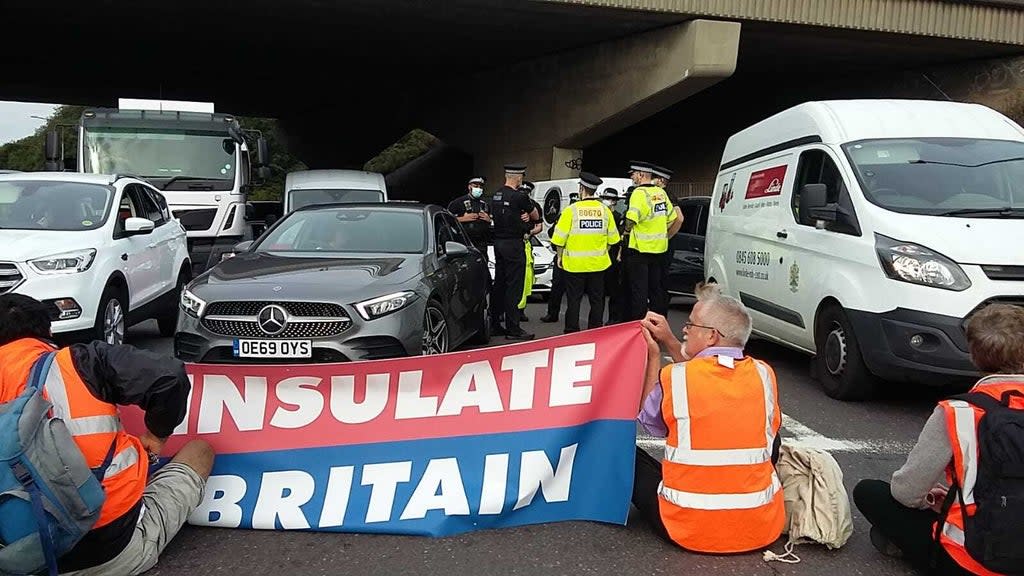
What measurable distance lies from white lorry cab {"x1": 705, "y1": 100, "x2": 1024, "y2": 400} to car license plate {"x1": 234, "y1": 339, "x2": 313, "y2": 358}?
3935mm

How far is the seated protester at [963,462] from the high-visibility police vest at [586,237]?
5708mm

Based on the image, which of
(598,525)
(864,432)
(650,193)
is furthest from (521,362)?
(650,193)

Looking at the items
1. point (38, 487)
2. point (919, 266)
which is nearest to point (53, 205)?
point (38, 487)

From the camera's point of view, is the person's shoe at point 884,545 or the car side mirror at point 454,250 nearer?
the person's shoe at point 884,545

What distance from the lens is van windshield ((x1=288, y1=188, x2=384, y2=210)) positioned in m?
14.6

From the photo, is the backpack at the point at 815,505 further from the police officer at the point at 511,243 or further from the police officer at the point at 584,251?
the police officer at the point at 511,243

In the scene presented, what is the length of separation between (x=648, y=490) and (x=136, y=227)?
6078 millimetres

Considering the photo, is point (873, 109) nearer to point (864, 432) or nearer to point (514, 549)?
point (864, 432)

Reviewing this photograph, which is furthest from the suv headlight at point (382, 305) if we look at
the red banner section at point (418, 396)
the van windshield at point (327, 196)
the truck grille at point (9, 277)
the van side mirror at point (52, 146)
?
the van side mirror at point (52, 146)

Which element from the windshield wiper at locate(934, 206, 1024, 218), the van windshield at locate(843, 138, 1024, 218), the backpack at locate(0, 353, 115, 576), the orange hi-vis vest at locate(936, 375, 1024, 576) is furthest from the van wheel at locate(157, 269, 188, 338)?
the orange hi-vis vest at locate(936, 375, 1024, 576)

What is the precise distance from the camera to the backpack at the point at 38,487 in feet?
9.07

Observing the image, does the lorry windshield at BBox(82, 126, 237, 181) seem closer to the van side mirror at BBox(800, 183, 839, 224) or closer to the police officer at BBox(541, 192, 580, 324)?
the police officer at BBox(541, 192, 580, 324)

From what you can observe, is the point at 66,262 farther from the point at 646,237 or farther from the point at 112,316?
the point at 646,237

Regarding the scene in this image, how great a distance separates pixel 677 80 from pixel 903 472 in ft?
58.8
